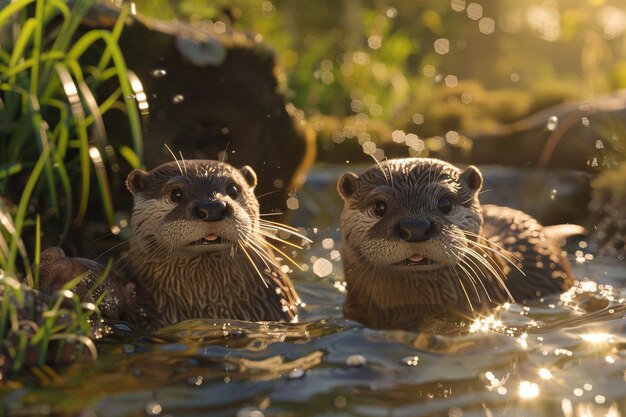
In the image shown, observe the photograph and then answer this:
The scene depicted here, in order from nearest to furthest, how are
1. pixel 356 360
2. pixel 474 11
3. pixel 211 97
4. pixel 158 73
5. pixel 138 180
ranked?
1. pixel 356 360
2. pixel 138 180
3. pixel 158 73
4. pixel 211 97
5. pixel 474 11

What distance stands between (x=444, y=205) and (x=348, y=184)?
450mm

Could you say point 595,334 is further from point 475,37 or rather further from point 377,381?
point 475,37

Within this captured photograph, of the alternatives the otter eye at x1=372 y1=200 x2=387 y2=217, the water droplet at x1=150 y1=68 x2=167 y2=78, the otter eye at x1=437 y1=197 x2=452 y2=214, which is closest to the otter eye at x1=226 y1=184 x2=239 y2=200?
the otter eye at x1=372 y1=200 x2=387 y2=217

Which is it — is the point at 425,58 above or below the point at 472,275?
above

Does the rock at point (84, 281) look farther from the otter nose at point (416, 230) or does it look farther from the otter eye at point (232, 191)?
the otter nose at point (416, 230)

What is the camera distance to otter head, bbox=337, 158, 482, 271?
3.59 meters

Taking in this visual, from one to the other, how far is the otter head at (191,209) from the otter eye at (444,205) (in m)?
0.76

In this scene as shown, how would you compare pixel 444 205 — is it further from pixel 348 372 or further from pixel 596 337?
pixel 348 372

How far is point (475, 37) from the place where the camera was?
16.3 m

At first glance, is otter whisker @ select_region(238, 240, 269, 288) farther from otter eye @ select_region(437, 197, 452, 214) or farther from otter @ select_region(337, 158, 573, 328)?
otter eye @ select_region(437, 197, 452, 214)

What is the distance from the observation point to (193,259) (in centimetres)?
381

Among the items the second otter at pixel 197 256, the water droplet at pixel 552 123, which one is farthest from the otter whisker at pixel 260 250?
the water droplet at pixel 552 123

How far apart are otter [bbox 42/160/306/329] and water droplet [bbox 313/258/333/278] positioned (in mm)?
1264

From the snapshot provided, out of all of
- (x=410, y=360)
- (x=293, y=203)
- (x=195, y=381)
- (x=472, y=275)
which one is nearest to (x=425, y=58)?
(x=293, y=203)
